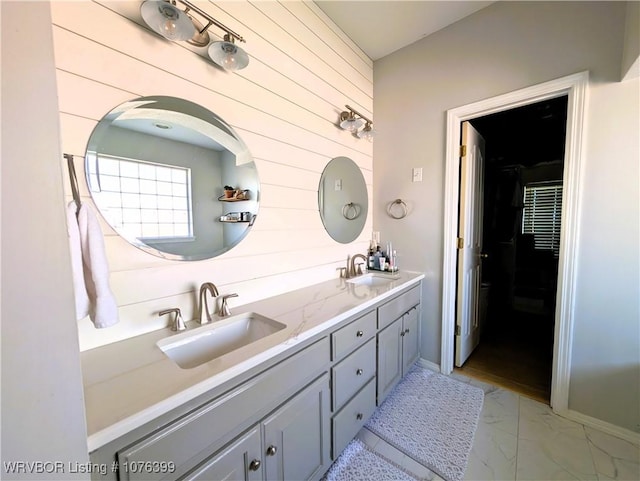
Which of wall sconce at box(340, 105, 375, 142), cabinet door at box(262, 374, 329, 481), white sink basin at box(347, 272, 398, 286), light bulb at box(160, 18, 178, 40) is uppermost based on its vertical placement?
wall sconce at box(340, 105, 375, 142)

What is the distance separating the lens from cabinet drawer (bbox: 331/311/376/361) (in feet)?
4.18

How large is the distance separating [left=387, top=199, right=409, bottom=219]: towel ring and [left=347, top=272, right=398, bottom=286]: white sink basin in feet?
1.97

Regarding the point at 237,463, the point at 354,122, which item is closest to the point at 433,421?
the point at 237,463

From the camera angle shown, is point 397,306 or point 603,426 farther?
point 397,306

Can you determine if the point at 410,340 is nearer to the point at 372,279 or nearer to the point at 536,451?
the point at 372,279

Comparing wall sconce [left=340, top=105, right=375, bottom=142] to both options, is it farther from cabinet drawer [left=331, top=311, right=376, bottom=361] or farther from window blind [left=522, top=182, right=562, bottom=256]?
window blind [left=522, top=182, right=562, bottom=256]

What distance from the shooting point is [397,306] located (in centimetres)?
184

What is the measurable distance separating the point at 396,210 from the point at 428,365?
1470 millimetres

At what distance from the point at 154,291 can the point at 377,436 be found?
158 centimetres

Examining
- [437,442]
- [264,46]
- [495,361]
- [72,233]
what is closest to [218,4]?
[264,46]

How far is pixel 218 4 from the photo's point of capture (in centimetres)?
130

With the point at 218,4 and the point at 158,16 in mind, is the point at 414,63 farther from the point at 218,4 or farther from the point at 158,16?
the point at 158,16

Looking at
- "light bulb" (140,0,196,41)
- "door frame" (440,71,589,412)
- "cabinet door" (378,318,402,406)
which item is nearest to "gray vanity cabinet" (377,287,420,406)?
"cabinet door" (378,318,402,406)

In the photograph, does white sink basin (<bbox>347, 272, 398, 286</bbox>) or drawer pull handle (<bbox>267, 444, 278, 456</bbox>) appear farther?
white sink basin (<bbox>347, 272, 398, 286</bbox>)
